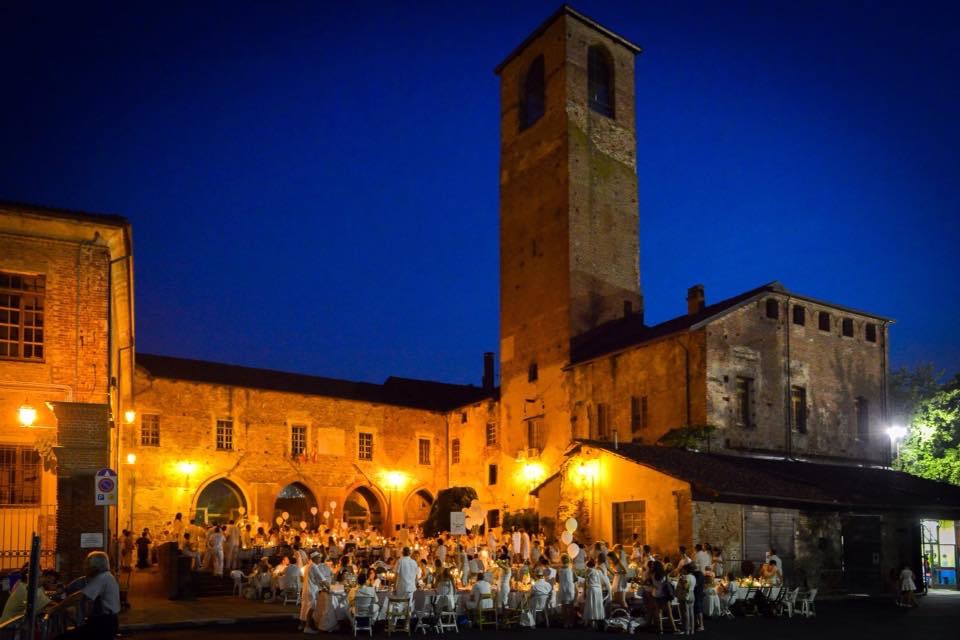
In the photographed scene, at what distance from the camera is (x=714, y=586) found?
18.7 metres

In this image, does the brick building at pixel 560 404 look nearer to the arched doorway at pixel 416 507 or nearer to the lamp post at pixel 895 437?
the arched doorway at pixel 416 507

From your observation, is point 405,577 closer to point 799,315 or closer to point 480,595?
point 480,595

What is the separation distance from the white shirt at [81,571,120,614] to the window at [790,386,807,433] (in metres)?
23.9

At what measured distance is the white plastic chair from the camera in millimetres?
15141

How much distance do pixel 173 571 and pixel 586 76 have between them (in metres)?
24.7

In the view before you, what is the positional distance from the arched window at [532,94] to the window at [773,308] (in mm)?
13096

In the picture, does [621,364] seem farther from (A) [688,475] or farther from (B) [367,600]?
(B) [367,600]

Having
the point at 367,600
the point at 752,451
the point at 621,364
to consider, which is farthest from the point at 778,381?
the point at 367,600

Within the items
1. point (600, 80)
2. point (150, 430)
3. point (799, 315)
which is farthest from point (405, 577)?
point (600, 80)

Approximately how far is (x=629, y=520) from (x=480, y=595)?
8.33 m

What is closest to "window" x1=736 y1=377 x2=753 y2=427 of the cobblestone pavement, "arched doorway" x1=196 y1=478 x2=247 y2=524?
the cobblestone pavement

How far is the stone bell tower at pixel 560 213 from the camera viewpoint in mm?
33656

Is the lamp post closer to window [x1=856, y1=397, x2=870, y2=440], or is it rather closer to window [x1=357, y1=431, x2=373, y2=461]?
window [x1=856, y1=397, x2=870, y2=440]

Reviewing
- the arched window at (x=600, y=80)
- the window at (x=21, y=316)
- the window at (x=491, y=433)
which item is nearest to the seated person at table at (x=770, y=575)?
the window at (x=21, y=316)
